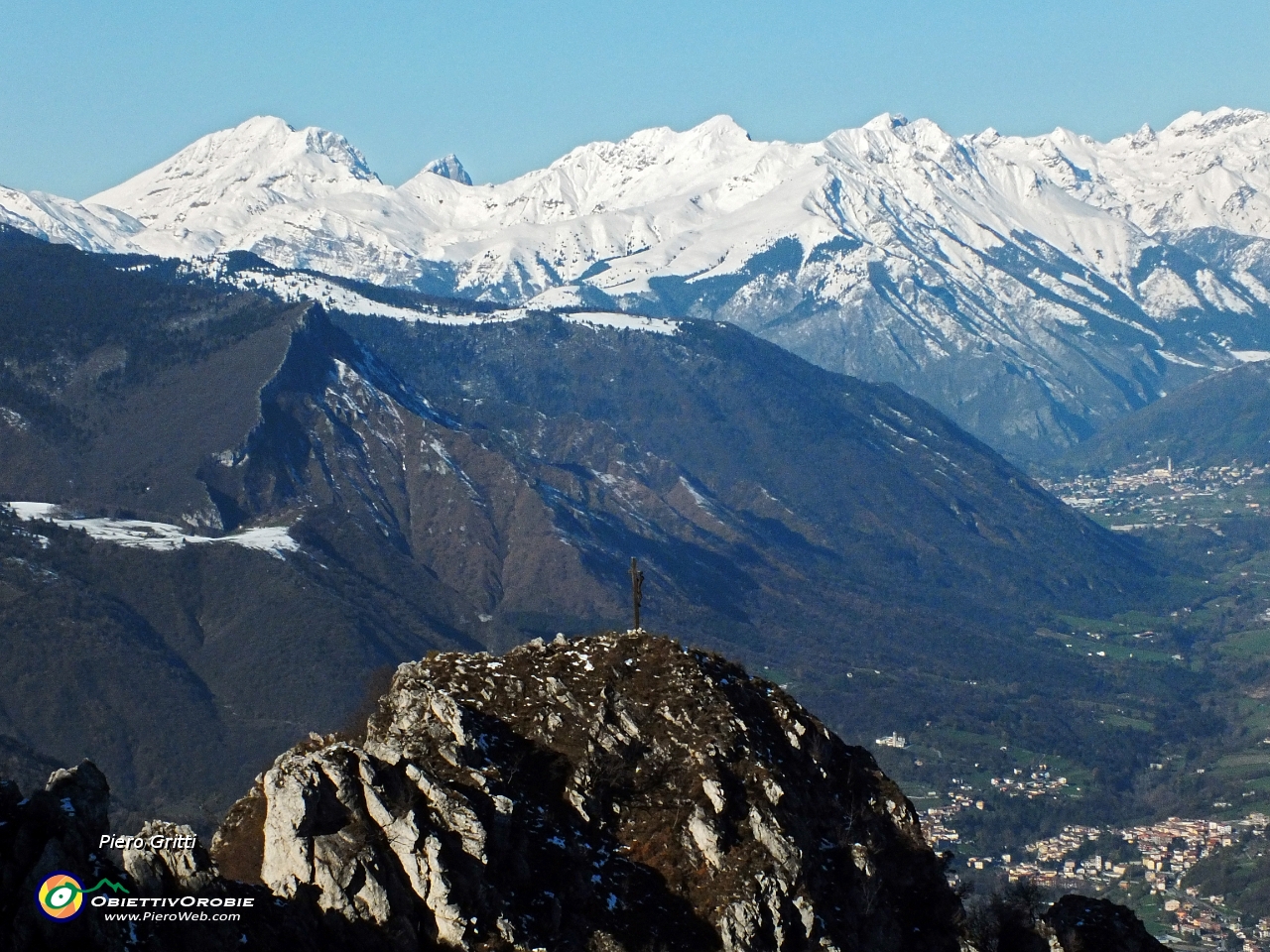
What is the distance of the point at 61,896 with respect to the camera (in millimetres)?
52562

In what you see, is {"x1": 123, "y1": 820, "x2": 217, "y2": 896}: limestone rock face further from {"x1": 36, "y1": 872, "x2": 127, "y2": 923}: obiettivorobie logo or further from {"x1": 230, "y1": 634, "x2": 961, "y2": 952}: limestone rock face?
{"x1": 230, "y1": 634, "x2": 961, "y2": 952}: limestone rock face

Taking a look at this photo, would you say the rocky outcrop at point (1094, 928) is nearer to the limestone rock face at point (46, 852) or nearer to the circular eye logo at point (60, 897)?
the limestone rock face at point (46, 852)

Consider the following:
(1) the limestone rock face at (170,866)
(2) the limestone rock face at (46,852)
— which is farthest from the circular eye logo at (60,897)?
(1) the limestone rock face at (170,866)

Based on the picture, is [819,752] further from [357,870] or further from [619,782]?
[357,870]

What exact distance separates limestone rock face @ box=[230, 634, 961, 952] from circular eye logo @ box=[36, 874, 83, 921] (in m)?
10.6

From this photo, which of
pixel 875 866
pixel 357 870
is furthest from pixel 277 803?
pixel 875 866

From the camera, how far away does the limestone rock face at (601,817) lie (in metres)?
64.0

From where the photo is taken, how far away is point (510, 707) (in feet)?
248

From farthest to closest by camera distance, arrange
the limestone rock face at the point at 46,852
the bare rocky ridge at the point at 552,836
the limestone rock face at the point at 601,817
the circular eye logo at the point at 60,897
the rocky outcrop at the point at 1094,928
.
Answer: the rocky outcrop at the point at 1094,928 < the limestone rock face at the point at 601,817 < the bare rocky ridge at the point at 552,836 < the circular eye logo at the point at 60,897 < the limestone rock face at the point at 46,852

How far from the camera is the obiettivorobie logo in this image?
52.3m

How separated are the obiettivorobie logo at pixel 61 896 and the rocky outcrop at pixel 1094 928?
43.1m

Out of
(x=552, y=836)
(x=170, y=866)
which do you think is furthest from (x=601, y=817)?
(x=170, y=866)

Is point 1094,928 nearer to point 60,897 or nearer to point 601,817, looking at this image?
point 601,817

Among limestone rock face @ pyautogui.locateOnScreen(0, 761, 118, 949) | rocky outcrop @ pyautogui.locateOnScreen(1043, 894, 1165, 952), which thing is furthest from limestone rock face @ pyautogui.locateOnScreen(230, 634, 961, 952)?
limestone rock face @ pyautogui.locateOnScreen(0, 761, 118, 949)
